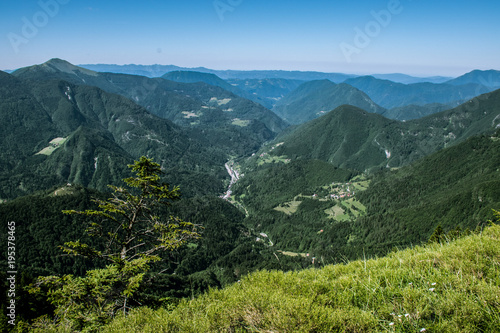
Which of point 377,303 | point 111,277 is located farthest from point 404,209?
point 377,303

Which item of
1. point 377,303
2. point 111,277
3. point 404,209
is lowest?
point 404,209

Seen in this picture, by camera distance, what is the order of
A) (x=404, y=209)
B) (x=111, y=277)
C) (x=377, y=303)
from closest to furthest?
(x=377, y=303), (x=111, y=277), (x=404, y=209)

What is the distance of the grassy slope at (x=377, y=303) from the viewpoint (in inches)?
191

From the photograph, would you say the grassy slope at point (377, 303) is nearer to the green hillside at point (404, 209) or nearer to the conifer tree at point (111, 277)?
the conifer tree at point (111, 277)

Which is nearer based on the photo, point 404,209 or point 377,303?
point 377,303

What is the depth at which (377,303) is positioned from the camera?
5953 millimetres

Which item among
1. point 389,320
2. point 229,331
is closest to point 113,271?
point 229,331

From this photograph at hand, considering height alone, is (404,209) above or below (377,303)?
below

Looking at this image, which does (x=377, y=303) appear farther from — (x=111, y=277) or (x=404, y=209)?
(x=404, y=209)

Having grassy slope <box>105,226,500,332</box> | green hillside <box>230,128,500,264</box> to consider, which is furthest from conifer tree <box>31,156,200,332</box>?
green hillside <box>230,128,500,264</box>

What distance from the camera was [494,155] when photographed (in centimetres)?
16575

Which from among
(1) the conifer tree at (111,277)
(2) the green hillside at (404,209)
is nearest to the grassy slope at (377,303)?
(1) the conifer tree at (111,277)

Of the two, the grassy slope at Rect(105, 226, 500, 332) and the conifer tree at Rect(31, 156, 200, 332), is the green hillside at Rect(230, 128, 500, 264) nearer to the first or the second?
the conifer tree at Rect(31, 156, 200, 332)

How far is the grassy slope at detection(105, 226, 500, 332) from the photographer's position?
15.9ft
